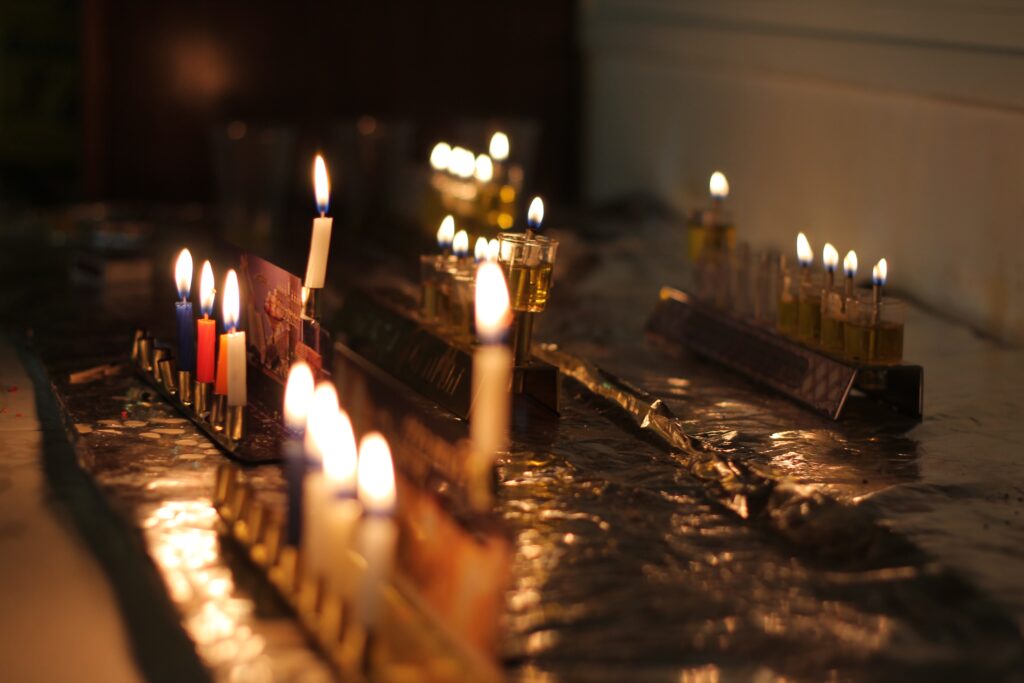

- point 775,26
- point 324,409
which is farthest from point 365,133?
point 324,409

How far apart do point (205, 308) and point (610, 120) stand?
2.62 m

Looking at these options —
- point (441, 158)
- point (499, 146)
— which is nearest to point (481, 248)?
point (499, 146)

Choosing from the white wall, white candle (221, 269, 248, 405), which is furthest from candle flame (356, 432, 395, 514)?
the white wall

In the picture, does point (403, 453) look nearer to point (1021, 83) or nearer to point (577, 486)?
point (577, 486)

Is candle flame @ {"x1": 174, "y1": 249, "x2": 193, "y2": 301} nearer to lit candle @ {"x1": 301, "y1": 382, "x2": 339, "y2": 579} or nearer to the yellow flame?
the yellow flame

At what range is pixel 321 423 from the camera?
1.37m

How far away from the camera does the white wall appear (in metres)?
2.55

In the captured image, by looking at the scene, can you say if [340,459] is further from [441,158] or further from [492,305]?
[441,158]

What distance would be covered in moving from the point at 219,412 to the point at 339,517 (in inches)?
27.8

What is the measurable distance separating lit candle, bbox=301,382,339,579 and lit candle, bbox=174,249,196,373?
59 cm

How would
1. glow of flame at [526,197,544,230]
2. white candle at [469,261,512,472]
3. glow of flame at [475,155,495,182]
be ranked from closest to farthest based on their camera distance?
white candle at [469,261,512,472]
glow of flame at [526,197,544,230]
glow of flame at [475,155,495,182]

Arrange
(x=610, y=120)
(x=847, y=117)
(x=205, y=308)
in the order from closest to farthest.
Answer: (x=205, y=308) < (x=847, y=117) < (x=610, y=120)

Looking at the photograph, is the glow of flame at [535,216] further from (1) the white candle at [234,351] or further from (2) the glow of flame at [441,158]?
(2) the glow of flame at [441,158]

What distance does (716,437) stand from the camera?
190 cm
